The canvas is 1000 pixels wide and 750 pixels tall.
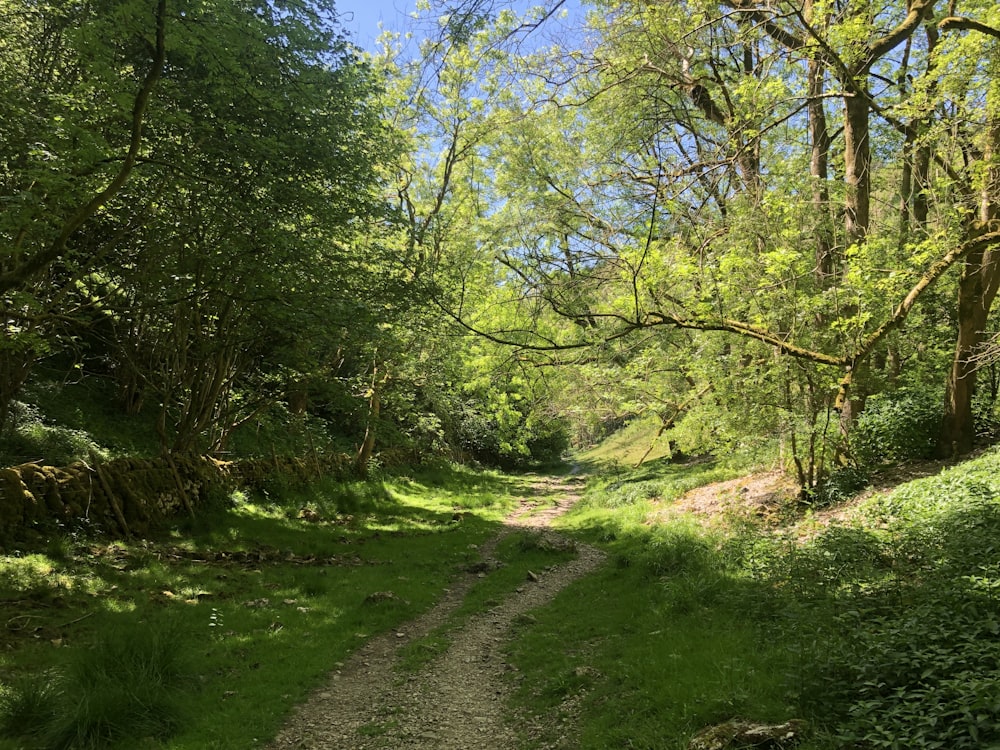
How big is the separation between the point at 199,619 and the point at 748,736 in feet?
22.7

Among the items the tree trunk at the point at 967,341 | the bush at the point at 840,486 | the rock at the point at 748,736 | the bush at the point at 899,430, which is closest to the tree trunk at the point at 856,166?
the tree trunk at the point at 967,341

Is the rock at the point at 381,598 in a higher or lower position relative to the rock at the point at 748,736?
lower

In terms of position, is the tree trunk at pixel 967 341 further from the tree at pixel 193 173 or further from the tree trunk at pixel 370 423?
the tree trunk at pixel 370 423

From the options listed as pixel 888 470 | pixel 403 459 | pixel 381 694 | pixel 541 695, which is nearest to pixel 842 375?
pixel 888 470

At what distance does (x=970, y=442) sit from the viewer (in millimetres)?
10414

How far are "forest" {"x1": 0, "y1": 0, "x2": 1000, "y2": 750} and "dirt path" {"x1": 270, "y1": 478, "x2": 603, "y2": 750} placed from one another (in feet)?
1.25

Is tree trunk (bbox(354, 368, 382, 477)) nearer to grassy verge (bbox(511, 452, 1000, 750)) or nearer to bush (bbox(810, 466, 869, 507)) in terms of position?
grassy verge (bbox(511, 452, 1000, 750))

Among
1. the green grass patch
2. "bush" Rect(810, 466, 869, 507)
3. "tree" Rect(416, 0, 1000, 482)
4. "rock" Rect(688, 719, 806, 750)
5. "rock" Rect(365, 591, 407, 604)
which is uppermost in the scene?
"tree" Rect(416, 0, 1000, 482)

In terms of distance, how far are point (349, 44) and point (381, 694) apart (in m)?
10.3

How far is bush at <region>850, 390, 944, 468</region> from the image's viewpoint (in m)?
11.1

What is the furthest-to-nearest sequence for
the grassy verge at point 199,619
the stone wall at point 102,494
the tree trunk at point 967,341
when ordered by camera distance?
1. the tree trunk at point 967,341
2. the stone wall at point 102,494
3. the grassy verge at point 199,619

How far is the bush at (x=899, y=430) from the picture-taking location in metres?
11.1

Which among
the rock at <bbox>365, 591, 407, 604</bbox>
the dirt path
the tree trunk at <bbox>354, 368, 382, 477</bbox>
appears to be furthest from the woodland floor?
the tree trunk at <bbox>354, 368, 382, 477</bbox>

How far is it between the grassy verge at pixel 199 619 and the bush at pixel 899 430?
9.34m
